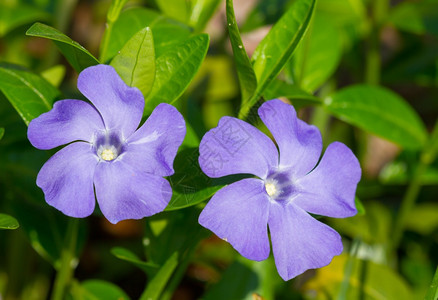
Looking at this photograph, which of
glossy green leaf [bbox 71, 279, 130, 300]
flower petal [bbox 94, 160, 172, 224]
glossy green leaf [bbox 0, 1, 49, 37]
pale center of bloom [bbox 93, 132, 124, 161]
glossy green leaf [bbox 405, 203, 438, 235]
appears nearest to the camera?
flower petal [bbox 94, 160, 172, 224]

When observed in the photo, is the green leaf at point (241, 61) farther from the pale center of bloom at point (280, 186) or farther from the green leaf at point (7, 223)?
the green leaf at point (7, 223)

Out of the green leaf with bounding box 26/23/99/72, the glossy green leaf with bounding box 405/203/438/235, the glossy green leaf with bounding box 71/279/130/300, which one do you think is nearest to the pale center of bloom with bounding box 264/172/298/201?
the green leaf with bounding box 26/23/99/72

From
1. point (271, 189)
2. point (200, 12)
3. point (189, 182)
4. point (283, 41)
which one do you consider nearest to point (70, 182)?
point (189, 182)

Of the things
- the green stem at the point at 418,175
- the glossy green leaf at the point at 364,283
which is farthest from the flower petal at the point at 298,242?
the green stem at the point at 418,175

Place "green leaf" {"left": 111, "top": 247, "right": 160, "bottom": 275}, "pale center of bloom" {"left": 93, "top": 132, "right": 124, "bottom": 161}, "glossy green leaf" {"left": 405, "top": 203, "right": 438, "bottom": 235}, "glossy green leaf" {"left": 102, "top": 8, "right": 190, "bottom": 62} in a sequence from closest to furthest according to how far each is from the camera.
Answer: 1. "pale center of bloom" {"left": 93, "top": 132, "right": 124, "bottom": 161}
2. "green leaf" {"left": 111, "top": 247, "right": 160, "bottom": 275}
3. "glossy green leaf" {"left": 102, "top": 8, "right": 190, "bottom": 62}
4. "glossy green leaf" {"left": 405, "top": 203, "right": 438, "bottom": 235}

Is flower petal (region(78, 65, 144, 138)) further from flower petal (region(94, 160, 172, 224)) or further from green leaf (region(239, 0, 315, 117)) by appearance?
green leaf (region(239, 0, 315, 117))

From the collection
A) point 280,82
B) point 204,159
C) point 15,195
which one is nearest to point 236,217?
point 204,159
